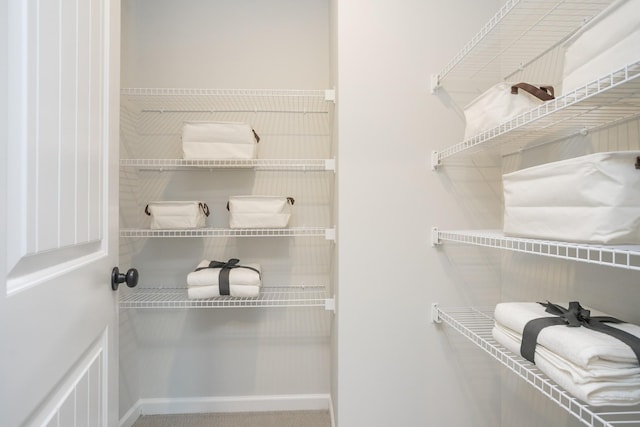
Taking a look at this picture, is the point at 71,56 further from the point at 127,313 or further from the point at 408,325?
the point at 127,313

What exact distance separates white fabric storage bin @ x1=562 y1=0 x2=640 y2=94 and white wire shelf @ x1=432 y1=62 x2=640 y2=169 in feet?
0.16

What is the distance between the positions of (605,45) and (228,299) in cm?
169

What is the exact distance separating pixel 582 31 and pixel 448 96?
0.75 m

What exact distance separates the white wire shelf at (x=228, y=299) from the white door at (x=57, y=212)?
77 cm

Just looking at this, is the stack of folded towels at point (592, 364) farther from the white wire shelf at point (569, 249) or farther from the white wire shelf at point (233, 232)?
the white wire shelf at point (233, 232)

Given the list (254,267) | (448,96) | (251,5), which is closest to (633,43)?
(448,96)

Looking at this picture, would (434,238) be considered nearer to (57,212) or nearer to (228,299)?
(228,299)

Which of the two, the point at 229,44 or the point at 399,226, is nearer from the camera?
the point at 399,226

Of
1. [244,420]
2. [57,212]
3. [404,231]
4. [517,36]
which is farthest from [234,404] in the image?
[517,36]

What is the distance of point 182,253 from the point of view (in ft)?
6.18

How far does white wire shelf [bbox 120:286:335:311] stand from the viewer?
1642 mm

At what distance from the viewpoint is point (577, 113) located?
94 centimetres

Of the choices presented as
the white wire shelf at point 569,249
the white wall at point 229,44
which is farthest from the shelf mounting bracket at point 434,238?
the white wall at point 229,44

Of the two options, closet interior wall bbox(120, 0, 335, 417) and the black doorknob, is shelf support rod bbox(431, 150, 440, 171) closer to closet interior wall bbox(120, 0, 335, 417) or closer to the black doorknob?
closet interior wall bbox(120, 0, 335, 417)
